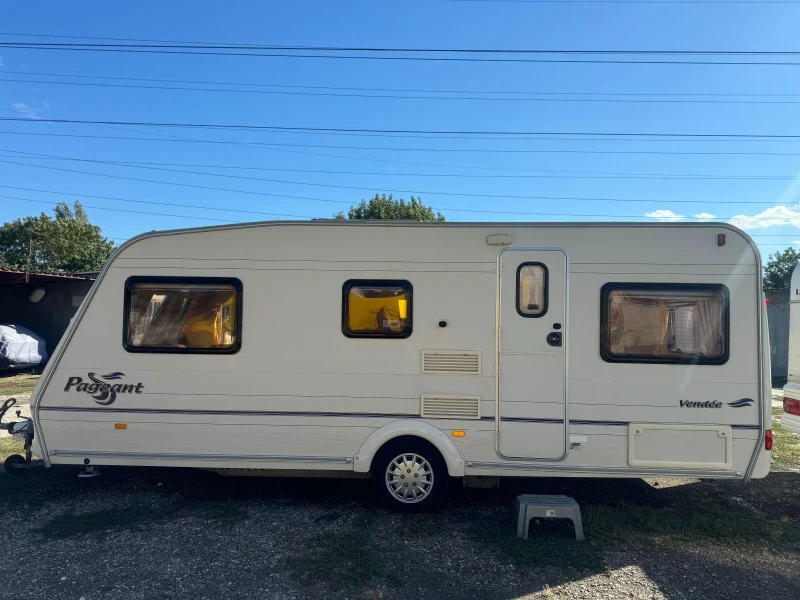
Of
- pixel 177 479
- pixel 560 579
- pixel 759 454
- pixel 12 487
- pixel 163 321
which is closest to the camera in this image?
pixel 560 579

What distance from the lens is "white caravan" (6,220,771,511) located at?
4.70 metres

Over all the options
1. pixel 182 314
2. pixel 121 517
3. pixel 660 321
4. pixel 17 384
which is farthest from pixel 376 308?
pixel 17 384

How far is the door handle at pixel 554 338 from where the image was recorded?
15.6 ft

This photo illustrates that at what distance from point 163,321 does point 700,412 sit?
4.76 m

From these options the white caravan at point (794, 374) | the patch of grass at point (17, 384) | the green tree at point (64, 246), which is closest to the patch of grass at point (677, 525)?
the white caravan at point (794, 374)

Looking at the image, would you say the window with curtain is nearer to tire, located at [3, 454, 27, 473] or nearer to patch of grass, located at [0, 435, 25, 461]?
tire, located at [3, 454, 27, 473]

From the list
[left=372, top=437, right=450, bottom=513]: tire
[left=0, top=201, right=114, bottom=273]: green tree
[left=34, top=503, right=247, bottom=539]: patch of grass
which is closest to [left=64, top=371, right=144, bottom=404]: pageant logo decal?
[left=34, top=503, right=247, bottom=539]: patch of grass

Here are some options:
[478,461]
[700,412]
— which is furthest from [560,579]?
[700,412]

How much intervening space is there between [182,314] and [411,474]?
2521 mm

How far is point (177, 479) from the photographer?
5926 mm

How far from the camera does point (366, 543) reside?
438 cm

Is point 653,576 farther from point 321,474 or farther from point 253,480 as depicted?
point 253,480

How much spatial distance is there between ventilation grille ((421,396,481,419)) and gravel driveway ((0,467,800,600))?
36.5 inches

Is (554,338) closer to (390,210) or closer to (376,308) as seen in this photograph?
(376,308)
